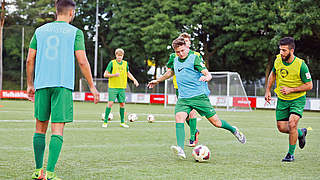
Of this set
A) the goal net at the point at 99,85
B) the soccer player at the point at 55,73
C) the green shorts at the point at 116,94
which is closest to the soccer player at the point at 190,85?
the soccer player at the point at 55,73

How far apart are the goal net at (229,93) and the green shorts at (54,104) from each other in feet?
73.8

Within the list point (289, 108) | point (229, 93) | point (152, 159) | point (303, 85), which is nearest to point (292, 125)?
point (289, 108)

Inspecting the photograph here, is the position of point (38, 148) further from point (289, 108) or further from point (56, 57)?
point (289, 108)

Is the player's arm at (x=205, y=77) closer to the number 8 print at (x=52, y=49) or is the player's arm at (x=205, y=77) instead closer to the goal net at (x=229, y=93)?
the number 8 print at (x=52, y=49)

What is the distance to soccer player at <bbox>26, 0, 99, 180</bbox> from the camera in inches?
193

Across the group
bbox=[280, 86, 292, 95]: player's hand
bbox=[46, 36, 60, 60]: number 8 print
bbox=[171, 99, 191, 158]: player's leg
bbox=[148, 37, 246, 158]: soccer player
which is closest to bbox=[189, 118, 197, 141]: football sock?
bbox=[148, 37, 246, 158]: soccer player

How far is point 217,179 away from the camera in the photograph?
17.7 ft

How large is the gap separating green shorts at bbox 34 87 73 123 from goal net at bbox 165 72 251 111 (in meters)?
22.5

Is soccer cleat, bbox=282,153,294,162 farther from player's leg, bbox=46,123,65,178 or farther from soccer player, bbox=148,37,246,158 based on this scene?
player's leg, bbox=46,123,65,178

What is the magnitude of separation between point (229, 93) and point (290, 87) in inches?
837

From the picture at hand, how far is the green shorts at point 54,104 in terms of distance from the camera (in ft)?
16.1

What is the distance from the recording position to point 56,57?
494cm

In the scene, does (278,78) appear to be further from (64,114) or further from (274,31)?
(274,31)

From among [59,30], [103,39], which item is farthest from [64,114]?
[103,39]
